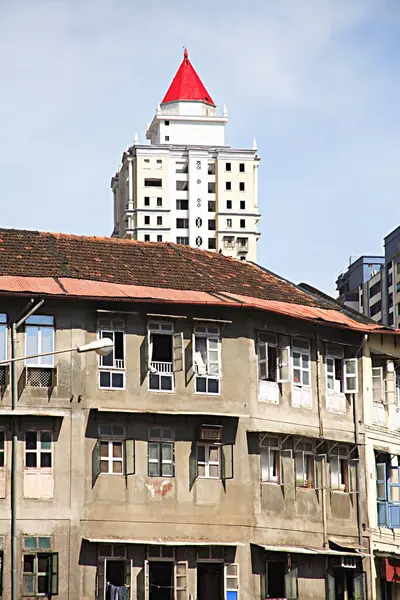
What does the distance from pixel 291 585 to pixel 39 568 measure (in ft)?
22.7

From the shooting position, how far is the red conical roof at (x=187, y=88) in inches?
6781

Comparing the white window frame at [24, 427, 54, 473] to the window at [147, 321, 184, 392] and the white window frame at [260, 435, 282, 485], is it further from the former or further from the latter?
the white window frame at [260, 435, 282, 485]

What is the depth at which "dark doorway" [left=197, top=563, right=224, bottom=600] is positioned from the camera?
127 feet

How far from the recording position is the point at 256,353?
135ft

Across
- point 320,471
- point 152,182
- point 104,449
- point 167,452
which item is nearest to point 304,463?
point 320,471

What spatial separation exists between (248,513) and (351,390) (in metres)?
5.49

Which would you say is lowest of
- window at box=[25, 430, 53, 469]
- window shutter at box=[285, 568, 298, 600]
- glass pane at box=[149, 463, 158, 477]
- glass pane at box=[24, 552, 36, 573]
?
window shutter at box=[285, 568, 298, 600]

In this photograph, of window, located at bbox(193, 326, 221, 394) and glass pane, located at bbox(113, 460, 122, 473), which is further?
window, located at bbox(193, 326, 221, 394)

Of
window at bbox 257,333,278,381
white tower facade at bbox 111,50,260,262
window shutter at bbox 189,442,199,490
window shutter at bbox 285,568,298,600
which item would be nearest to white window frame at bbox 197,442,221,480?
window shutter at bbox 189,442,199,490

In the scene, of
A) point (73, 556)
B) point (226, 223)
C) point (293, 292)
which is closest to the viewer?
point (73, 556)

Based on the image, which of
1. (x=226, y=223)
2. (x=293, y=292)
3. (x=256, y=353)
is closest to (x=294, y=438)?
(x=256, y=353)

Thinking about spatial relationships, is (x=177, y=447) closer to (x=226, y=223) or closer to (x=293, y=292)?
(x=293, y=292)

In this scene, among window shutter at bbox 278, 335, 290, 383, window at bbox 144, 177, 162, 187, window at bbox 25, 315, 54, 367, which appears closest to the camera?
window at bbox 25, 315, 54, 367

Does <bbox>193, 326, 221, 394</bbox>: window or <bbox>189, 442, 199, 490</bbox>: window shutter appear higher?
<bbox>193, 326, 221, 394</bbox>: window
